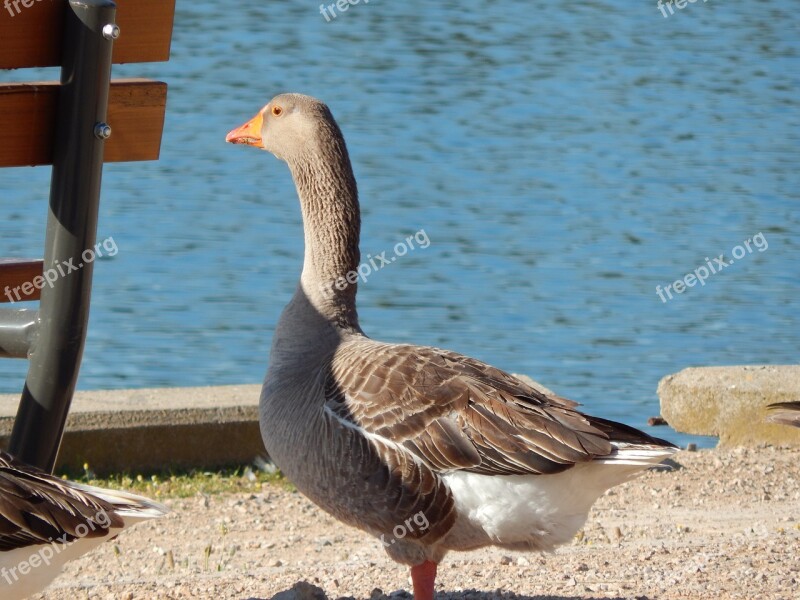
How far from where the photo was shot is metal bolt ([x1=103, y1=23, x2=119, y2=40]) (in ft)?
12.0

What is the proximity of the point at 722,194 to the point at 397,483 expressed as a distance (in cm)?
987

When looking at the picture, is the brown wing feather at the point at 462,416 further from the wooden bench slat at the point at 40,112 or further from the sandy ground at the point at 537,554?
the wooden bench slat at the point at 40,112

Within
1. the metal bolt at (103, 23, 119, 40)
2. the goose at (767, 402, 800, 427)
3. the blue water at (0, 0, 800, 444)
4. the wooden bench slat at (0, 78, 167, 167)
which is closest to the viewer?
the metal bolt at (103, 23, 119, 40)

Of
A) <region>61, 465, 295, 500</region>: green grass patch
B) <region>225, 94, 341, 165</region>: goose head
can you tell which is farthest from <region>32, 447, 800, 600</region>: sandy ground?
<region>225, 94, 341, 165</region>: goose head

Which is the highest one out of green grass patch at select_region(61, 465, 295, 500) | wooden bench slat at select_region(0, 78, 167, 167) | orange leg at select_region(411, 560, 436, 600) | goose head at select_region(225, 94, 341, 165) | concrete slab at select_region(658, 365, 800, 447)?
wooden bench slat at select_region(0, 78, 167, 167)

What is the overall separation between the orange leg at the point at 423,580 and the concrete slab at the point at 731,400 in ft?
9.82

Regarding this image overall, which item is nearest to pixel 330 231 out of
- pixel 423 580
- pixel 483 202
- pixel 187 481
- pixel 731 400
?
pixel 423 580

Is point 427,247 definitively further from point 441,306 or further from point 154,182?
point 154,182

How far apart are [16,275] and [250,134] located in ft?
3.67

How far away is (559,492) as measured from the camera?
12.3ft

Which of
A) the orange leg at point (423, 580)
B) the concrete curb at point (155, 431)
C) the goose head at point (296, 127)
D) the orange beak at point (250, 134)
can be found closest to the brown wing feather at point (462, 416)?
the orange leg at point (423, 580)

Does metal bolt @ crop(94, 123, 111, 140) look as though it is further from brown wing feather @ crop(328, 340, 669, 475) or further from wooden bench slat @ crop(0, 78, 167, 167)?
brown wing feather @ crop(328, 340, 669, 475)

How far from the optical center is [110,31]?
3.65 meters

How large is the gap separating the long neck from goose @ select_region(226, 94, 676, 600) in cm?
35
